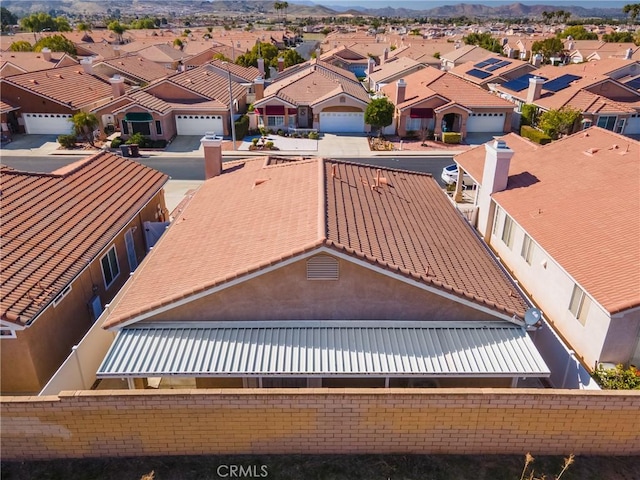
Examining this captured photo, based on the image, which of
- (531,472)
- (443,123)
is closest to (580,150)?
(531,472)

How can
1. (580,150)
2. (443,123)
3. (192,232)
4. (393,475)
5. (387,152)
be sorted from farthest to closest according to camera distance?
(443,123), (387,152), (580,150), (192,232), (393,475)

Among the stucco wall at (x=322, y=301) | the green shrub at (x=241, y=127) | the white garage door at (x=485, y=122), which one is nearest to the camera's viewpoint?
the stucco wall at (x=322, y=301)

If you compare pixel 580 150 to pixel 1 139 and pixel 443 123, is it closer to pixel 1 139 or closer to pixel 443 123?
pixel 443 123

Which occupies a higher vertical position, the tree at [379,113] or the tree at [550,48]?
the tree at [550,48]

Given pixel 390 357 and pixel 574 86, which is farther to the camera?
pixel 574 86

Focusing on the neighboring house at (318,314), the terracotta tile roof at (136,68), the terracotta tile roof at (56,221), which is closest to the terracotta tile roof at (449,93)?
the terracotta tile roof at (136,68)

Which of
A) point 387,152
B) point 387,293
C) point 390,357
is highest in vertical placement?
point 387,293

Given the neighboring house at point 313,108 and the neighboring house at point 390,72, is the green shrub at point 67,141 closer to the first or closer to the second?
the neighboring house at point 313,108
